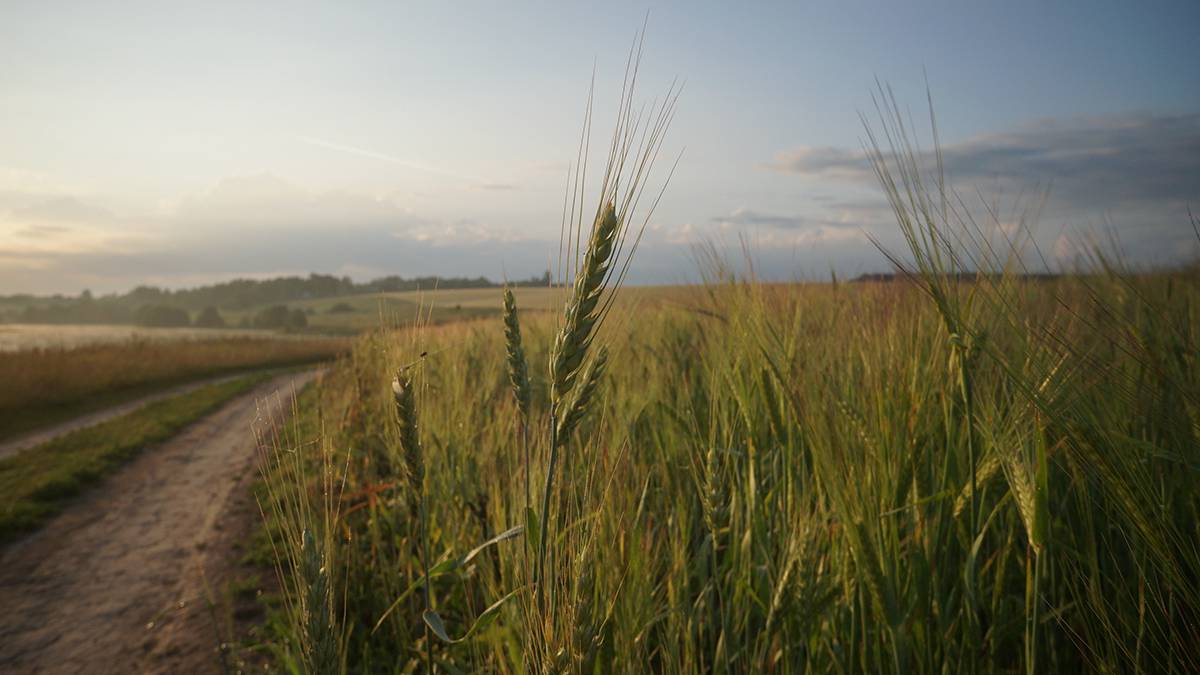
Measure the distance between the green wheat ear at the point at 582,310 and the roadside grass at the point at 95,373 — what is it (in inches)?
486

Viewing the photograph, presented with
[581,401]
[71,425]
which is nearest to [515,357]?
[581,401]

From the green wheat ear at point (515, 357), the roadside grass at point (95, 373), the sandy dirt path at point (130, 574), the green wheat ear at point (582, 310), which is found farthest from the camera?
the roadside grass at point (95, 373)

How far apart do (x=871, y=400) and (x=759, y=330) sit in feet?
1.46

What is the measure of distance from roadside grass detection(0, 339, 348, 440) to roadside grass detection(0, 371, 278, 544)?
1.79 m

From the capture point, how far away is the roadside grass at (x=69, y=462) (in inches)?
216

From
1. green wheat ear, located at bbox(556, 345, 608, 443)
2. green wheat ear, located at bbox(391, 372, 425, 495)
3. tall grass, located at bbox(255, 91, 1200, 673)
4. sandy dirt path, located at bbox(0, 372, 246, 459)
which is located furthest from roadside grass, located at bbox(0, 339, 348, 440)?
green wheat ear, located at bbox(556, 345, 608, 443)

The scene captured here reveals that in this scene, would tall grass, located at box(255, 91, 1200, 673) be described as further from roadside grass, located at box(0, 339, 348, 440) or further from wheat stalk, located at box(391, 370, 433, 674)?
roadside grass, located at box(0, 339, 348, 440)

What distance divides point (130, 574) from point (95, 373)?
1407 centimetres

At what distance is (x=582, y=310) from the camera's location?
1.02 meters

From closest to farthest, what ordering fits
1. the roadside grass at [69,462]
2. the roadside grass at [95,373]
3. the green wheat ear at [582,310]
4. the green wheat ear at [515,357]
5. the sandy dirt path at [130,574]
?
the green wheat ear at [582,310]
the green wheat ear at [515,357]
the sandy dirt path at [130,574]
the roadside grass at [69,462]
the roadside grass at [95,373]

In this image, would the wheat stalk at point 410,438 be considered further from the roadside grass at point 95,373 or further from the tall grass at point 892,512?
the roadside grass at point 95,373

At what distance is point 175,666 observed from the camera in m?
2.97

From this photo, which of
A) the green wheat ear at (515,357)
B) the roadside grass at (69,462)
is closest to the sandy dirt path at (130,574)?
the roadside grass at (69,462)

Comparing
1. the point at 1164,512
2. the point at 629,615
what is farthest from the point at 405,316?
the point at 1164,512
